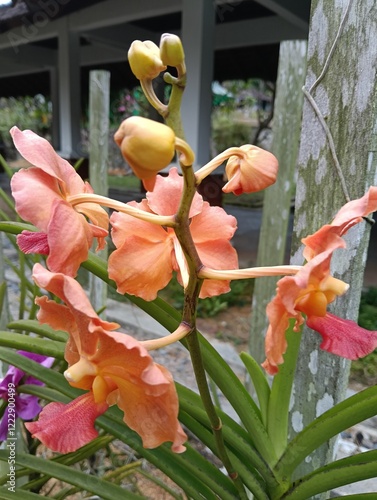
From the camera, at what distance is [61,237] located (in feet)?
1.36

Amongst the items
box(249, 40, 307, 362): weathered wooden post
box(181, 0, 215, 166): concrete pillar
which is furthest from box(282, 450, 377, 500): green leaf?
box(181, 0, 215, 166): concrete pillar

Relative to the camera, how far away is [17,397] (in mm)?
916

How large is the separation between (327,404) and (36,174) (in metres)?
0.70

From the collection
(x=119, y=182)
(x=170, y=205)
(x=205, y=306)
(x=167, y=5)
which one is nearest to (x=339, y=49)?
(x=170, y=205)

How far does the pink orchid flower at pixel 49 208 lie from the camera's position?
416mm

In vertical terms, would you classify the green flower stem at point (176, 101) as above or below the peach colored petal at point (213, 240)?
above

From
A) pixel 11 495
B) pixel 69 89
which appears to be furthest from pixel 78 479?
pixel 69 89

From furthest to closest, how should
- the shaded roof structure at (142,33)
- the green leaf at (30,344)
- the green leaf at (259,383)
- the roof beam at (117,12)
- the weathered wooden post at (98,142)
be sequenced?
the roof beam at (117,12), the shaded roof structure at (142,33), the weathered wooden post at (98,142), the green leaf at (259,383), the green leaf at (30,344)

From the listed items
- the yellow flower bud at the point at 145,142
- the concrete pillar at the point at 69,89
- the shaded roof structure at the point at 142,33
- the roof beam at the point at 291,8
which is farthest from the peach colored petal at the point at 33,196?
the concrete pillar at the point at 69,89

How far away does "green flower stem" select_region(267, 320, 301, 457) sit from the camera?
735 millimetres

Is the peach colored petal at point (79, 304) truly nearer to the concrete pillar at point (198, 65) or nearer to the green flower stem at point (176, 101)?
the green flower stem at point (176, 101)

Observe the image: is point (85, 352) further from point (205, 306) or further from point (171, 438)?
point (205, 306)

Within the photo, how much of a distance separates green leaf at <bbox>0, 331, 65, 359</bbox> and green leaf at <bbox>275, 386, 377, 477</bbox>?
0.39 m

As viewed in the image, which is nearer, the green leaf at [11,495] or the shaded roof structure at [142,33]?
the green leaf at [11,495]
